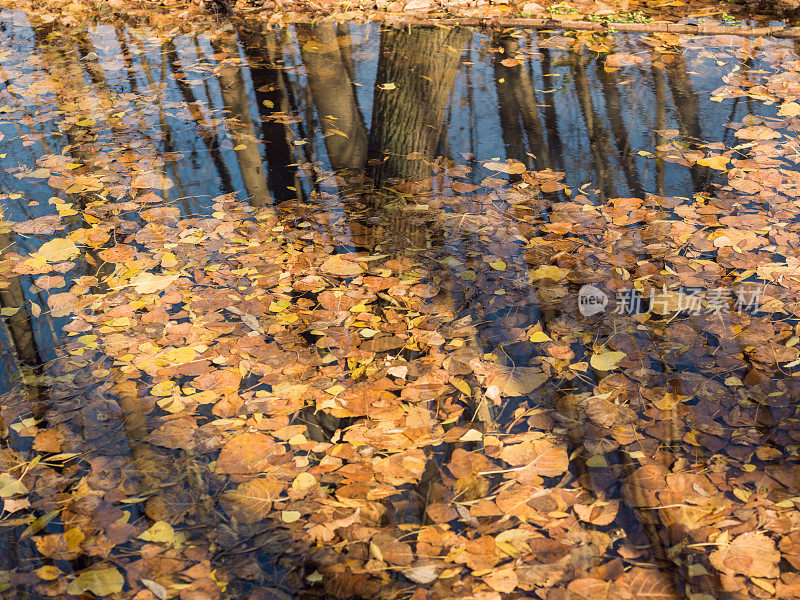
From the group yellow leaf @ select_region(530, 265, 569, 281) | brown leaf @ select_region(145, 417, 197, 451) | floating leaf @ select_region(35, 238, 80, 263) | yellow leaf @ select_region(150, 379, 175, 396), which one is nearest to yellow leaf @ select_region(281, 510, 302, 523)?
brown leaf @ select_region(145, 417, 197, 451)

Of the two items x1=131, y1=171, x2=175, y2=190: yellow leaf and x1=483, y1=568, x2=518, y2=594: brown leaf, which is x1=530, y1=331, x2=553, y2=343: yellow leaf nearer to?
x1=483, y1=568, x2=518, y2=594: brown leaf

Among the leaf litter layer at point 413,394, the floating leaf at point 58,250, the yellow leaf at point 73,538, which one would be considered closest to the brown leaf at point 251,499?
the leaf litter layer at point 413,394

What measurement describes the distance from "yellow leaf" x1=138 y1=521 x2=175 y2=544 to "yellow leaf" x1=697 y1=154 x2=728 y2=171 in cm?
335

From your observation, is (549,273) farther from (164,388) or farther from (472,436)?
(164,388)

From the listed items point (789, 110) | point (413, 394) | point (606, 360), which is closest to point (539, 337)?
point (606, 360)

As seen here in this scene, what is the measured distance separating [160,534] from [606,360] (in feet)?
5.45

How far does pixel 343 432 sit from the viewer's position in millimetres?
2229

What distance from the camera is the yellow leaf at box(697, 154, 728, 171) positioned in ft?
12.1

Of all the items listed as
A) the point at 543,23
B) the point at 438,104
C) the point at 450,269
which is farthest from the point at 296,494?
the point at 543,23

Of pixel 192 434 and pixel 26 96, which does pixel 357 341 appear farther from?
pixel 26 96

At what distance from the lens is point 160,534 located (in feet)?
6.28

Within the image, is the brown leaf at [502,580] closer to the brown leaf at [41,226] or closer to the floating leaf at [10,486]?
the floating leaf at [10,486]

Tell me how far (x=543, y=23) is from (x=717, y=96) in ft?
7.13

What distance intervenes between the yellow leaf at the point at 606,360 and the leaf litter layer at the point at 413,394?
0.01 metres
